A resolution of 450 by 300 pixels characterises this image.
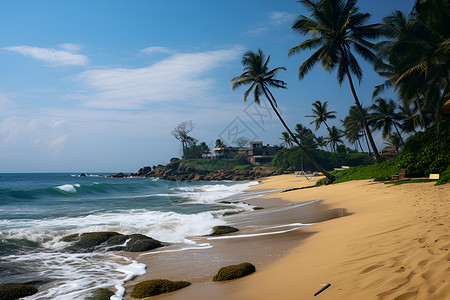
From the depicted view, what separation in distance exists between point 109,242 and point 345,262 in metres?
7.24

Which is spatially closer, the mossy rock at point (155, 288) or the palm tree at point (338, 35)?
the mossy rock at point (155, 288)

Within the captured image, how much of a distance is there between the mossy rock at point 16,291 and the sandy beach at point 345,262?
193 cm

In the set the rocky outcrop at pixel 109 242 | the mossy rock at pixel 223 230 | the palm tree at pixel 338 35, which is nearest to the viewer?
the rocky outcrop at pixel 109 242

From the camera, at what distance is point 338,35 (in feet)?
70.6

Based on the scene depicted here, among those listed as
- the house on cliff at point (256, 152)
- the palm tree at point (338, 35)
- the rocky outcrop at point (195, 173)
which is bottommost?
the rocky outcrop at point (195, 173)

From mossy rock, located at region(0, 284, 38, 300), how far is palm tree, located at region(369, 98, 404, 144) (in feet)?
134

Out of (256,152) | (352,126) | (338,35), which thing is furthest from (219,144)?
(338,35)

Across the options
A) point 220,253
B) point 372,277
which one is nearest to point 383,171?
point 220,253

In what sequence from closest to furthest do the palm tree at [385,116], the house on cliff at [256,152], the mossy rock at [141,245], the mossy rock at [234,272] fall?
1. the mossy rock at [234,272]
2. the mossy rock at [141,245]
3. the palm tree at [385,116]
4. the house on cliff at [256,152]

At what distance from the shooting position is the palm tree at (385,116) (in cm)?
3850

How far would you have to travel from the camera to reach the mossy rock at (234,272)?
510 centimetres

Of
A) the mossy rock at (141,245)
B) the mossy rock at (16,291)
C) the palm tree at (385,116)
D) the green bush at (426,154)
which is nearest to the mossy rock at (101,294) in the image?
the mossy rock at (16,291)

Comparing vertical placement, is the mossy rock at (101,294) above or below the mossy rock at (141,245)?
above

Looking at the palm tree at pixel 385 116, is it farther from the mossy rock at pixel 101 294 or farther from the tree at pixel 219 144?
the tree at pixel 219 144
